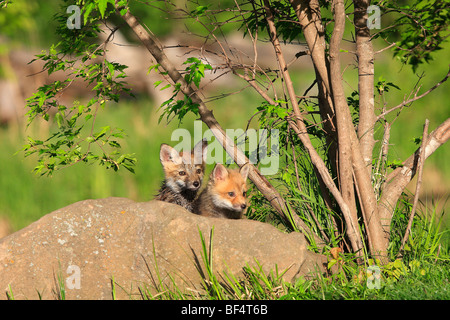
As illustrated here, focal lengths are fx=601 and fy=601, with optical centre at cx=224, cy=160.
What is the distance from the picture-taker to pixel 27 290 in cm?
459

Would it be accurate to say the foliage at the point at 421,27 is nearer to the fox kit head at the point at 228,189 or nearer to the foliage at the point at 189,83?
the foliage at the point at 189,83

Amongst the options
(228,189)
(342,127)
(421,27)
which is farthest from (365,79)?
(228,189)

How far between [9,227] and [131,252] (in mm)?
4105

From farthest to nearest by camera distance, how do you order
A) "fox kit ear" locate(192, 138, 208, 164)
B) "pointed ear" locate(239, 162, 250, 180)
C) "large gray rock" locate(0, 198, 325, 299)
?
"fox kit ear" locate(192, 138, 208, 164) → "pointed ear" locate(239, 162, 250, 180) → "large gray rock" locate(0, 198, 325, 299)

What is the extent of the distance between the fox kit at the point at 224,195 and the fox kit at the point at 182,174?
267mm

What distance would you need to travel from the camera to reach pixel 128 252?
188 inches

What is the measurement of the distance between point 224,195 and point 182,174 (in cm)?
74

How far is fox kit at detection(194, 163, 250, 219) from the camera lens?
5.77 m

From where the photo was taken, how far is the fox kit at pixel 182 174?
624 centimetres

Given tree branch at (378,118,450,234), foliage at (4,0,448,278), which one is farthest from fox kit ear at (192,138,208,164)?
tree branch at (378,118,450,234)

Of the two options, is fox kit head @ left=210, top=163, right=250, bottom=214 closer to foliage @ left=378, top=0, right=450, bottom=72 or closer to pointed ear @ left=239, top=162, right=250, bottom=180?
pointed ear @ left=239, top=162, right=250, bottom=180

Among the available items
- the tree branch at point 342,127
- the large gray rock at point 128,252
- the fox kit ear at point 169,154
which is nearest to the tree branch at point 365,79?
the tree branch at point 342,127

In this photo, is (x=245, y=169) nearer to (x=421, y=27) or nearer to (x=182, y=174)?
(x=182, y=174)
